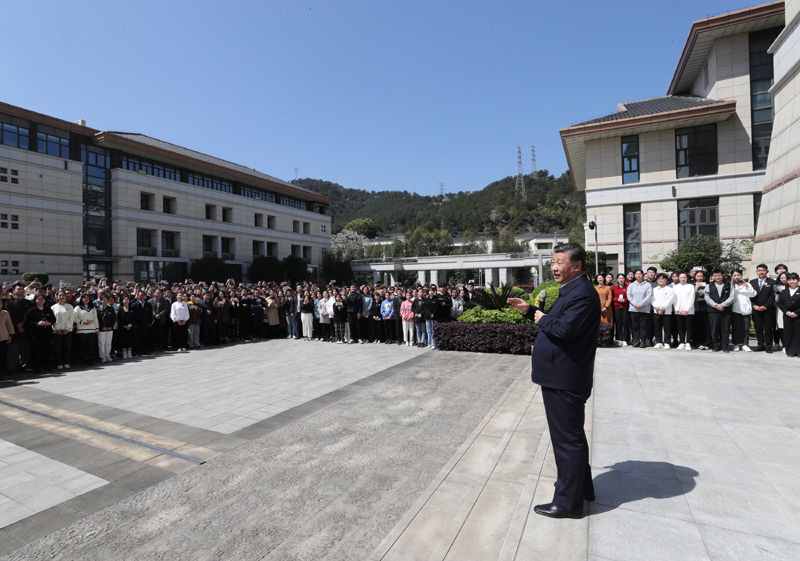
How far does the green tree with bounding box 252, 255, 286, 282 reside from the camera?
46156 millimetres

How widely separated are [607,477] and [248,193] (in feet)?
170

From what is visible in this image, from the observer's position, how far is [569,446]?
306cm

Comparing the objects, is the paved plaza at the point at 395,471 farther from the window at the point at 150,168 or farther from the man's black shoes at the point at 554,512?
the window at the point at 150,168

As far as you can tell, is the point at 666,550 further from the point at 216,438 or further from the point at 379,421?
the point at 216,438

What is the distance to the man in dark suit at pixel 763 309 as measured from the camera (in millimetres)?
9227

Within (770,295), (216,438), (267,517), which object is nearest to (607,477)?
(267,517)

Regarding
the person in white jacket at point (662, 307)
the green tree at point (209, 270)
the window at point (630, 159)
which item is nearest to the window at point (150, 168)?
the green tree at point (209, 270)

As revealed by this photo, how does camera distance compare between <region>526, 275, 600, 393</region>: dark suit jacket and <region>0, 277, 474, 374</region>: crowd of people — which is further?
<region>0, 277, 474, 374</region>: crowd of people

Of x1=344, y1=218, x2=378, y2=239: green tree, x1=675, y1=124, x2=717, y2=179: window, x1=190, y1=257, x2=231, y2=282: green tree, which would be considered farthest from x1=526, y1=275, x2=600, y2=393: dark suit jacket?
x1=344, y1=218, x2=378, y2=239: green tree

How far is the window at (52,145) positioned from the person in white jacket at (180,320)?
29995 mm

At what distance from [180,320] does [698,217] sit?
93.3ft

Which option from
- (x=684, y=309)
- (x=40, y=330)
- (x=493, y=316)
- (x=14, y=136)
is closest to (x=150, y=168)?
(x=14, y=136)

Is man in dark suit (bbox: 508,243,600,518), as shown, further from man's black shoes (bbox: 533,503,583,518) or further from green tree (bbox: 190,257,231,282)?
green tree (bbox: 190,257,231,282)

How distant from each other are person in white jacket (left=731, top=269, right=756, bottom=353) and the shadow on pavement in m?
7.93
